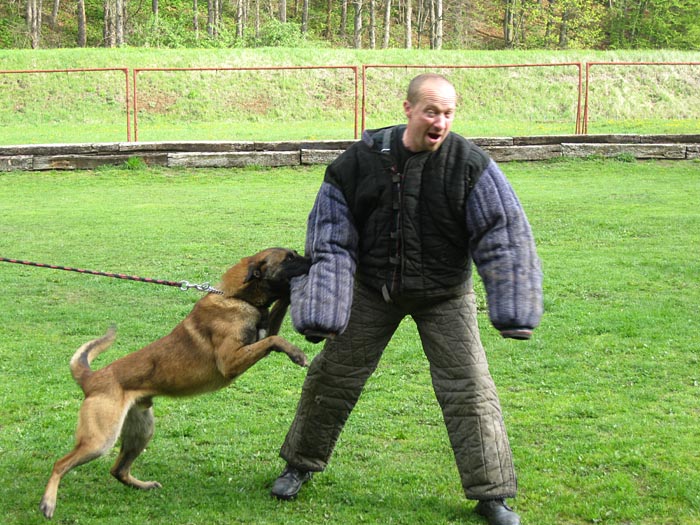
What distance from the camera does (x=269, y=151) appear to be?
18.3 m

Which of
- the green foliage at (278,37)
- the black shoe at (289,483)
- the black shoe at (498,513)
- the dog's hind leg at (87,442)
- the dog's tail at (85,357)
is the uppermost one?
the green foliage at (278,37)

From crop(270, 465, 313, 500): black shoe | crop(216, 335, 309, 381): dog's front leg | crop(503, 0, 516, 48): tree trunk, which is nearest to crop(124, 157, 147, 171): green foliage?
crop(216, 335, 309, 381): dog's front leg

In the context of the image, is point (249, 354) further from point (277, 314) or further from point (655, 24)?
point (655, 24)

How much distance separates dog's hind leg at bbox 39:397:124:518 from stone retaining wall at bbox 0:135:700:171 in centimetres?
1376

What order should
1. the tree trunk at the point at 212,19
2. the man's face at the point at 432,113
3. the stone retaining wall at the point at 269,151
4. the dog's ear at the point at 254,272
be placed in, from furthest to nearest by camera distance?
the tree trunk at the point at 212,19 → the stone retaining wall at the point at 269,151 → the dog's ear at the point at 254,272 → the man's face at the point at 432,113

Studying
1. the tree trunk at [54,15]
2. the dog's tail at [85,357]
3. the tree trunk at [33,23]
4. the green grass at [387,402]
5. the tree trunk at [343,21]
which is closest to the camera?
the green grass at [387,402]

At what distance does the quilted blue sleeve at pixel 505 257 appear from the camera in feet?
12.7

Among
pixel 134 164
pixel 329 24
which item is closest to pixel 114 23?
pixel 329 24

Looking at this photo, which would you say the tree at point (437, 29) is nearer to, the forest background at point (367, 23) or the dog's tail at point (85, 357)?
the forest background at point (367, 23)

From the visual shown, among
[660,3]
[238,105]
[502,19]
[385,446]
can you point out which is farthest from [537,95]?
[502,19]

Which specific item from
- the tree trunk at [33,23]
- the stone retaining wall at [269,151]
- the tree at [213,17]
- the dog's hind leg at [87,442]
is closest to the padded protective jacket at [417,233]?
the dog's hind leg at [87,442]

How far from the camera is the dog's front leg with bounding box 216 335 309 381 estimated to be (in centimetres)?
444

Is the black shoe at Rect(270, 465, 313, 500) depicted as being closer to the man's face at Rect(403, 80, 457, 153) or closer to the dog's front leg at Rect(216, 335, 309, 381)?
the dog's front leg at Rect(216, 335, 309, 381)

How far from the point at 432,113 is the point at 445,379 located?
1287 millimetres
